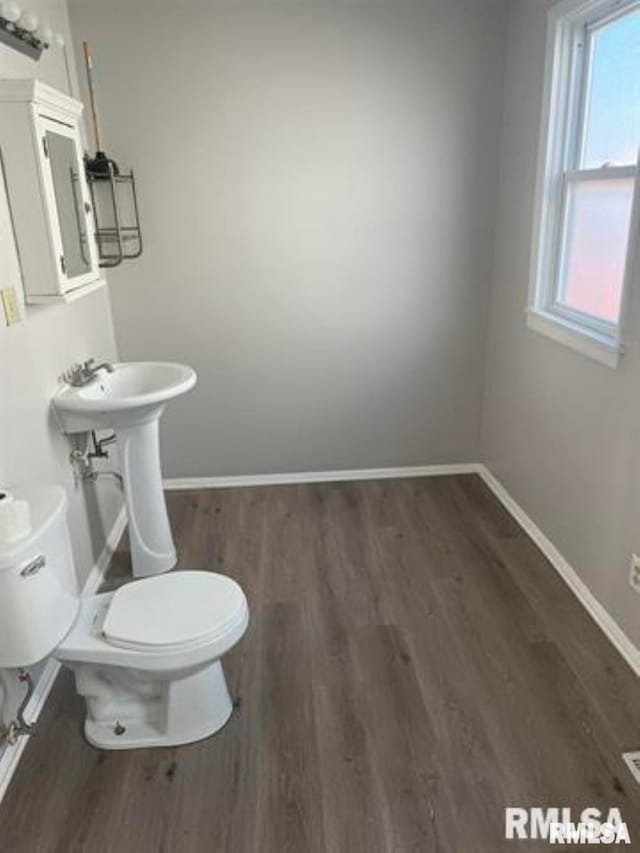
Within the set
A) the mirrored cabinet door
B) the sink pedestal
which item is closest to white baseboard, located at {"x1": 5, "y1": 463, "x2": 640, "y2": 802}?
the sink pedestal

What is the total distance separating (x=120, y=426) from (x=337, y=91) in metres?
1.87

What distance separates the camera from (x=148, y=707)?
190 centimetres

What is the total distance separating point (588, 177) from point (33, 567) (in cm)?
233

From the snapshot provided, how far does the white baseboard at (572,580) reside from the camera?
2.14 metres

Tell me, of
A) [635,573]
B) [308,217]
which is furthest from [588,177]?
[635,573]

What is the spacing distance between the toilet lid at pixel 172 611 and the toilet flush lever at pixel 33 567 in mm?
300

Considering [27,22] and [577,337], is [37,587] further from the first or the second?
[577,337]

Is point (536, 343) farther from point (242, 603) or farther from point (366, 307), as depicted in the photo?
point (242, 603)

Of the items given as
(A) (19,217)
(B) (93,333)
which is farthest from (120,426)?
(A) (19,217)

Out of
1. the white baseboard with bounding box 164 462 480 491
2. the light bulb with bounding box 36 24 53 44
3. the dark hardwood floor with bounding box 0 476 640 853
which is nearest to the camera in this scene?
the dark hardwood floor with bounding box 0 476 640 853

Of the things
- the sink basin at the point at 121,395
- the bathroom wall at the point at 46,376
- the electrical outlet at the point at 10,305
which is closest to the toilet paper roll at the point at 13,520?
the bathroom wall at the point at 46,376

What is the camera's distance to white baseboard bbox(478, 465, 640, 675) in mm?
2137

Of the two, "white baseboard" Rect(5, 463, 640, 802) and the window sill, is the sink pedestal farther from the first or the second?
the window sill

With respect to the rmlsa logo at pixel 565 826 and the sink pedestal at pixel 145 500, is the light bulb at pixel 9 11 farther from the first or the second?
the rmlsa logo at pixel 565 826
